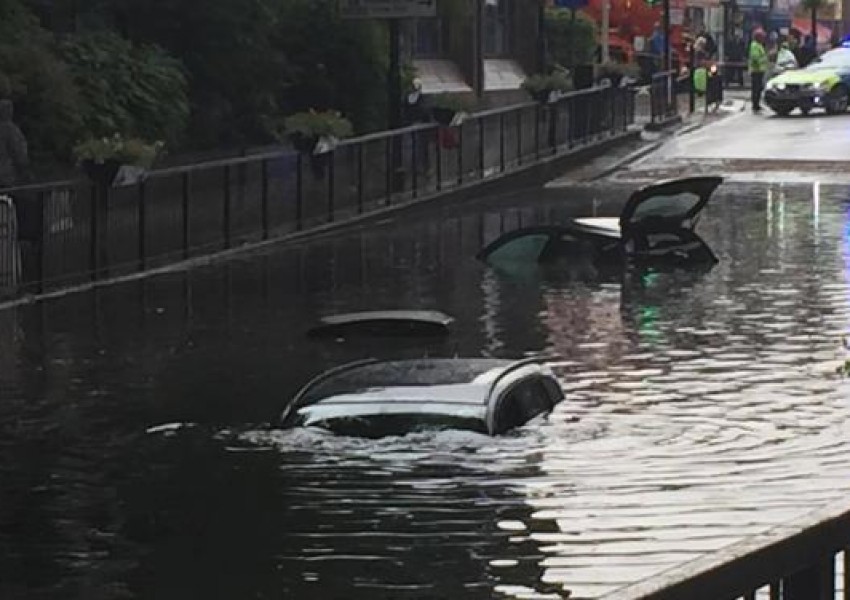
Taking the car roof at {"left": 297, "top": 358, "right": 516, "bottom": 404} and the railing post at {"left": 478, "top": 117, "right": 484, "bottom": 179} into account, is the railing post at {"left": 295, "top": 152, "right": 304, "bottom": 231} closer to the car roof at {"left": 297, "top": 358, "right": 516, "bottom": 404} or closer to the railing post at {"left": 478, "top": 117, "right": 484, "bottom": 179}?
the railing post at {"left": 478, "top": 117, "right": 484, "bottom": 179}

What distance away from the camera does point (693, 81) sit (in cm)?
5378

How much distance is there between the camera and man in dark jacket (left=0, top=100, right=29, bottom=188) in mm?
21761

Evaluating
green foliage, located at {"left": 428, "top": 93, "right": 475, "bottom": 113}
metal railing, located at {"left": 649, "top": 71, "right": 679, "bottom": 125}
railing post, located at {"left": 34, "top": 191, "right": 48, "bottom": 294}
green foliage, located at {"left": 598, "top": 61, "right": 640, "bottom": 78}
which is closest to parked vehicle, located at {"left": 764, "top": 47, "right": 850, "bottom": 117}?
metal railing, located at {"left": 649, "top": 71, "right": 679, "bottom": 125}

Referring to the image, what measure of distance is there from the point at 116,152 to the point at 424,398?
9306mm

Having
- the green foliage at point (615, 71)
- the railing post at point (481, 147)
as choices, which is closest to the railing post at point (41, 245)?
the railing post at point (481, 147)

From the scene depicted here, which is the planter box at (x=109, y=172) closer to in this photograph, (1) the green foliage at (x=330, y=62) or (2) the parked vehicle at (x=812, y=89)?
(1) the green foliage at (x=330, y=62)

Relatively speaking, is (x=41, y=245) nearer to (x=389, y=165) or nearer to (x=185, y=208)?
(x=185, y=208)

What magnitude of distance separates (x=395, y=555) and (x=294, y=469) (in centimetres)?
215

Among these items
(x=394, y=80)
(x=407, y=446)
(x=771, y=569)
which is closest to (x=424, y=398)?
(x=407, y=446)

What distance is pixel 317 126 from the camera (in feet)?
86.4

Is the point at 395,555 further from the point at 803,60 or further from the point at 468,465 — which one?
the point at 803,60

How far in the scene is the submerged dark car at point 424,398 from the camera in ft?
39.0

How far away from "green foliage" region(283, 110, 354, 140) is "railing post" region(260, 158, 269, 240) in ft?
4.75

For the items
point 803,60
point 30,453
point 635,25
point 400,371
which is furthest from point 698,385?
point 803,60
